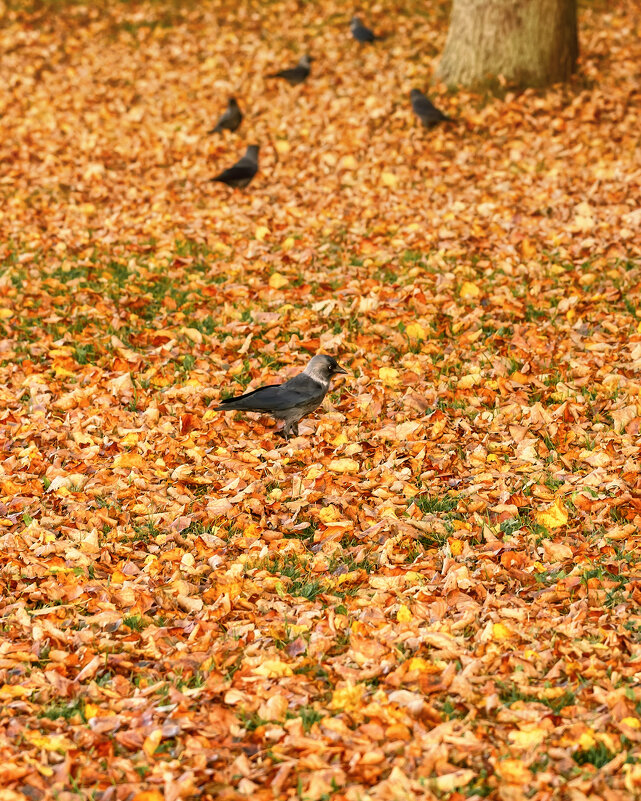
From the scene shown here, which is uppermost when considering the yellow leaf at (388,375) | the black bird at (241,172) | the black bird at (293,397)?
the black bird at (241,172)

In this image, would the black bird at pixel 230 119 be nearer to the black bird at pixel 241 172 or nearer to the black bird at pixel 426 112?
the black bird at pixel 241 172

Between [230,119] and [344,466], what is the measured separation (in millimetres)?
7038

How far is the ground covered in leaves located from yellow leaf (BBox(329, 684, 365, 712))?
14 mm

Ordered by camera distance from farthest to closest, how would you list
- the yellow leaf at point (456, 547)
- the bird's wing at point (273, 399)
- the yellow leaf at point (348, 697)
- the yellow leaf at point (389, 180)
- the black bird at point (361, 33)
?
1. the black bird at point (361, 33)
2. the yellow leaf at point (389, 180)
3. the bird's wing at point (273, 399)
4. the yellow leaf at point (456, 547)
5. the yellow leaf at point (348, 697)

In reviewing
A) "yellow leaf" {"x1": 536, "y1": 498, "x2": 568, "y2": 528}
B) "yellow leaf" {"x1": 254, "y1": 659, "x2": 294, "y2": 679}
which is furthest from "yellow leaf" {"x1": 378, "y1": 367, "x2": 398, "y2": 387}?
"yellow leaf" {"x1": 254, "y1": 659, "x2": 294, "y2": 679}

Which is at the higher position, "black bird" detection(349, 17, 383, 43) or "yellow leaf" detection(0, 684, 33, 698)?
"black bird" detection(349, 17, 383, 43)

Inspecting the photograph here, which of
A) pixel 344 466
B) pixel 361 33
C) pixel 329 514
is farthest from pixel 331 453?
pixel 361 33

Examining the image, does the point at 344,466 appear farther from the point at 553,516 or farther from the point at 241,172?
the point at 241,172

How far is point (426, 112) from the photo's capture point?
10484 mm

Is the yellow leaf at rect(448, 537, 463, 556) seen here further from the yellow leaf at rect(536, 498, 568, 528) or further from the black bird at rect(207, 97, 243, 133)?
the black bird at rect(207, 97, 243, 133)

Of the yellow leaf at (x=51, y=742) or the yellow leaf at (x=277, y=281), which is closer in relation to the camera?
the yellow leaf at (x=51, y=742)

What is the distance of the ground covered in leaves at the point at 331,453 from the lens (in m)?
3.53

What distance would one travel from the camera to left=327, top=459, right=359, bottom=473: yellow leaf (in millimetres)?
5469

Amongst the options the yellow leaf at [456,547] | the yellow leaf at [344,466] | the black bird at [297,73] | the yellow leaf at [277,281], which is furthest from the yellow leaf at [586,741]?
the black bird at [297,73]
